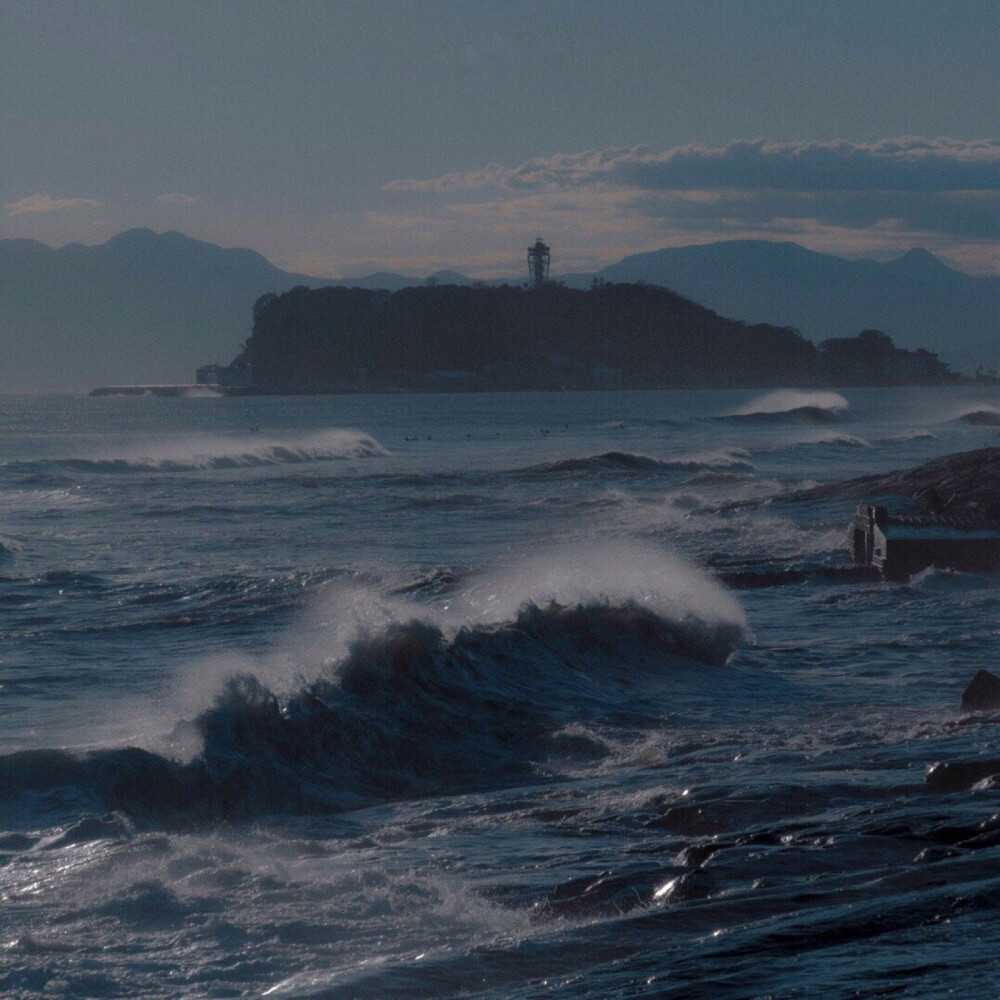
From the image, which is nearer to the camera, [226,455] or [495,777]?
[495,777]

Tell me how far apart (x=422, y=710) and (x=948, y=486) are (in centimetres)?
1878

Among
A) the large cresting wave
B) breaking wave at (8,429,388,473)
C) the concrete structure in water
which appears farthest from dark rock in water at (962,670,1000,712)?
breaking wave at (8,429,388,473)

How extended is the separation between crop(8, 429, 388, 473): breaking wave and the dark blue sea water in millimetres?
29064

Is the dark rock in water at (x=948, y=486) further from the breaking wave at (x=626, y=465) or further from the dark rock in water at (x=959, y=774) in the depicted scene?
the breaking wave at (x=626, y=465)

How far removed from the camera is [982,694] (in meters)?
9.97

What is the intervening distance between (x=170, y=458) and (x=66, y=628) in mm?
39100

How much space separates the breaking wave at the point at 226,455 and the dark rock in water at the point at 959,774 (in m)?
44.4

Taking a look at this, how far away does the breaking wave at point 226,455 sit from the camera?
50.4 m

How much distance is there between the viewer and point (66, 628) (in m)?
14.9

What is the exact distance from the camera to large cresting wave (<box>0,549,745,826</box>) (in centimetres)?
829

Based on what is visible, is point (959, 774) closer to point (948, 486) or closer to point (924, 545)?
point (924, 545)

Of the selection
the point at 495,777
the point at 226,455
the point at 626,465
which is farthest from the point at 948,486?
the point at 226,455

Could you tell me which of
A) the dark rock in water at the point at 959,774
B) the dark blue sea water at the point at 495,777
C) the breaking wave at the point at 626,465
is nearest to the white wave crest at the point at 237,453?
the breaking wave at the point at 626,465

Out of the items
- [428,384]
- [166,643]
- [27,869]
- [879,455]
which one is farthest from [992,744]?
[428,384]
